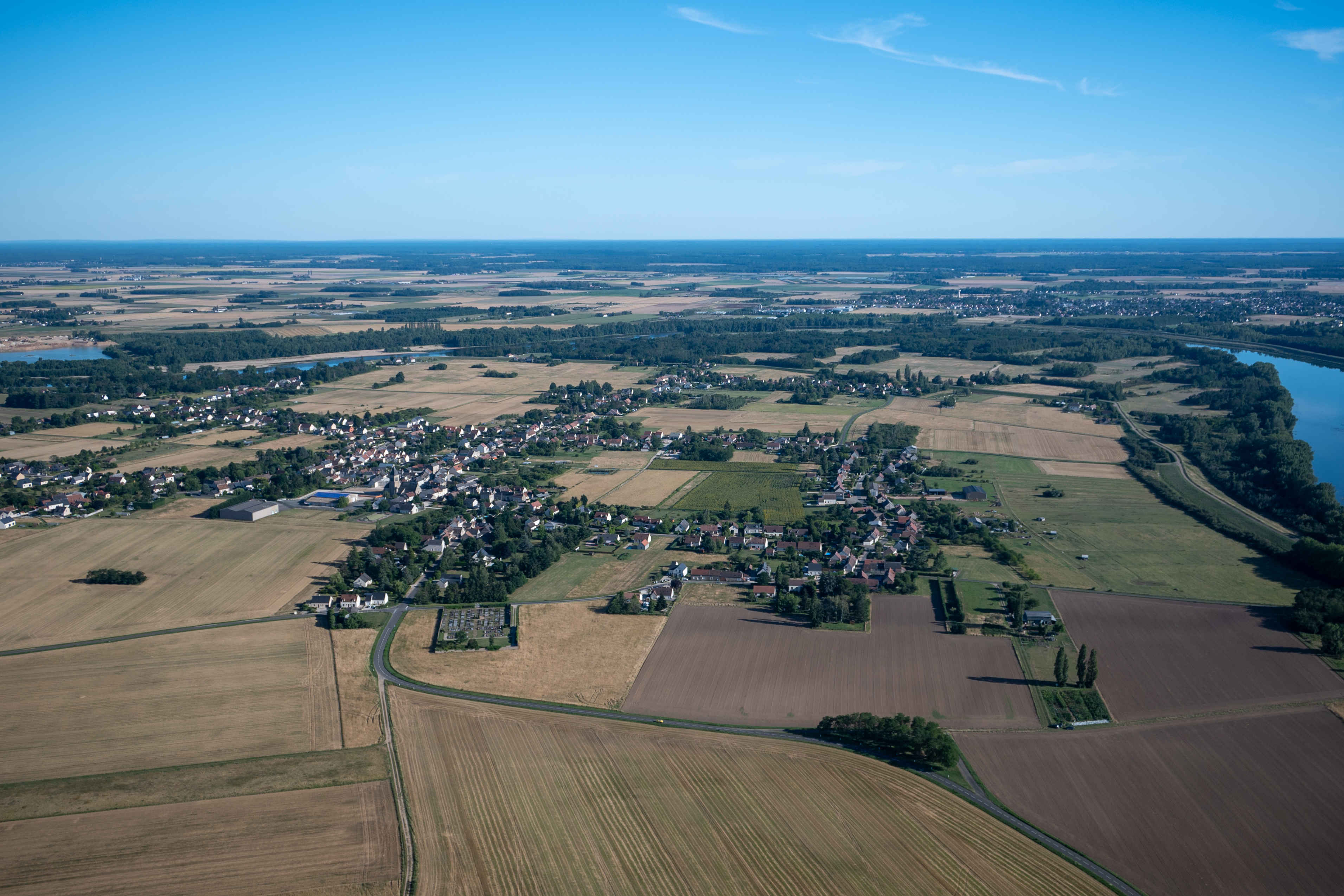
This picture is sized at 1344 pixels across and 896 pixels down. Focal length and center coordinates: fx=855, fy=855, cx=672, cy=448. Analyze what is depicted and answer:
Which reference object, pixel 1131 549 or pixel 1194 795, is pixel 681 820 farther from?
pixel 1131 549

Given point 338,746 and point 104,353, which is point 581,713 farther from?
point 104,353

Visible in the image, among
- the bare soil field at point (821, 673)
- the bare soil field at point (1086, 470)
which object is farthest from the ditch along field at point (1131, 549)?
the bare soil field at point (821, 673)

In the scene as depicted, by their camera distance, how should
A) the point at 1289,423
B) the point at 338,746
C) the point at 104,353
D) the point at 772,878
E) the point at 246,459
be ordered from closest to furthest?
the point at 772,878 < the point at 338,746 < the point at 246,459 < the point at 1289,423 < the point at 104,353

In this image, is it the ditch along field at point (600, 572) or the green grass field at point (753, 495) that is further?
the green grass field at point (753, 495)

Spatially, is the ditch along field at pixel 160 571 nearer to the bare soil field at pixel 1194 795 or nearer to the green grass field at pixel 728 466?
the green grass field at pixel 728 466

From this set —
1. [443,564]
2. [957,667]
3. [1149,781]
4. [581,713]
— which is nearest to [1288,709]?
[1149,781]

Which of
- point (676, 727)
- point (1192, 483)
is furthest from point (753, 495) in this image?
point (1192, 483)
